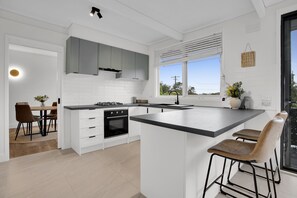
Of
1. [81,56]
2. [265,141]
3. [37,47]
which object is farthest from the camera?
[81,56]

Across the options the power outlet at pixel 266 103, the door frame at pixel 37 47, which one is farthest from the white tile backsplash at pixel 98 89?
the power outlet at pixel 266 103

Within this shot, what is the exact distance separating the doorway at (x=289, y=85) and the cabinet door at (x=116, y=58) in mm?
3046

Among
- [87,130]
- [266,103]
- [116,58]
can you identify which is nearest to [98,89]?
[116,58]

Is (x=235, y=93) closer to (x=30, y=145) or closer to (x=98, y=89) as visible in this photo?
(x=98, y=89)

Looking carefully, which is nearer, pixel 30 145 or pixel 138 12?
pixel 138 12

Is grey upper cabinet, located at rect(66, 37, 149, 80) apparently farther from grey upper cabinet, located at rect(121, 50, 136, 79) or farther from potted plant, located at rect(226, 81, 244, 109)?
potted plant, located at rect(226, 81, 244, 109)

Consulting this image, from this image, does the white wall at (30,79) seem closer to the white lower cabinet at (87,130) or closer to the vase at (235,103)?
the white lower cabinet at (87,130)

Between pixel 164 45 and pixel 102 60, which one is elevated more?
pixel 164 45

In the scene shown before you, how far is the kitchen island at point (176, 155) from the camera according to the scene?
123 centimetres

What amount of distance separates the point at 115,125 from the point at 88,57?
5.09ft

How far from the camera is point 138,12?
2.59 metres

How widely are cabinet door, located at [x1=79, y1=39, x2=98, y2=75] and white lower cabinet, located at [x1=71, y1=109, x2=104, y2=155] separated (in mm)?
869

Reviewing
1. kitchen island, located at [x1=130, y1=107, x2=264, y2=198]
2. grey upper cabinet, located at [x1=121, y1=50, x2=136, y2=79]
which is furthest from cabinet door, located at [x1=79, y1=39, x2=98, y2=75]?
kitchen island, located at [x1=130, y1=107, x2=264, y2=198]

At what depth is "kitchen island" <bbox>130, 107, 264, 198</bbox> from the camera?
1231mm
